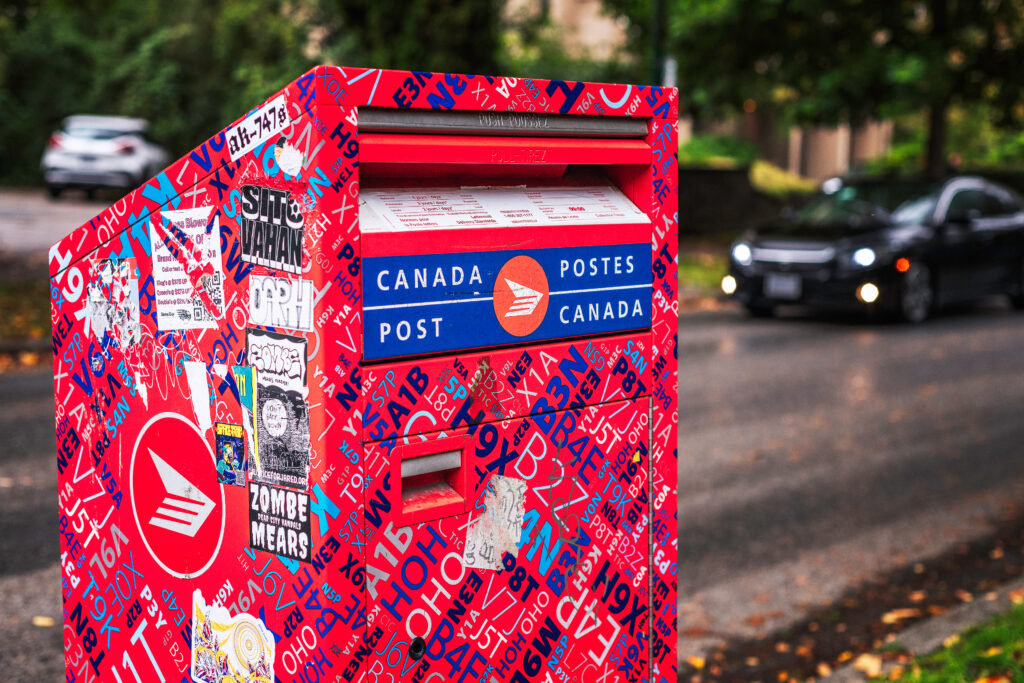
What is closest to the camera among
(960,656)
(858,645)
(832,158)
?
(960,656)

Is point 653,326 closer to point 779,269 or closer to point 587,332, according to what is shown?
point 587,332

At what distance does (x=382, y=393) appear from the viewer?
1918 mm

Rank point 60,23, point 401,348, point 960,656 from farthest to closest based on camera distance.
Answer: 1. point 60,23
2. point 960,656
3. point 401,348

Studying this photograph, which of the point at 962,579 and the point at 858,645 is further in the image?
the point at 962,579

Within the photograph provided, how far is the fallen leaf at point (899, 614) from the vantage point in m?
4.56

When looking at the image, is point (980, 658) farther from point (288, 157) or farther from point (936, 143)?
point (936, 143)

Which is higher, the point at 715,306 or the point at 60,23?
the point at 60,23

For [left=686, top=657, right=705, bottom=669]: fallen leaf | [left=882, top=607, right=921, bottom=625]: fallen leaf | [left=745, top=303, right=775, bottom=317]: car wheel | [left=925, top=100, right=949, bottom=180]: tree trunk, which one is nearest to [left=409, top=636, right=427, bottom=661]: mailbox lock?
[left=686, top=657, right=705, bottom=669]: fallen leaf

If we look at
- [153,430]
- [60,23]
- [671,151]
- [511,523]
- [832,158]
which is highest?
[60,23]

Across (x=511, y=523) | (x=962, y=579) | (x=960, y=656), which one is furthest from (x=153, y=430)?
(x=962, y=579)

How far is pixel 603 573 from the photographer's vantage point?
2332mm

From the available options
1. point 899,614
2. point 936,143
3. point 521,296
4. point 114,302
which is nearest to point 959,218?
point 936,143

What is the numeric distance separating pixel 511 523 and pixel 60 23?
1119 inches

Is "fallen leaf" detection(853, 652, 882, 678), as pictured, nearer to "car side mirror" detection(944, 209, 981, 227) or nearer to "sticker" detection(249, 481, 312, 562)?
"sticker" detection(249, 481, 312, 562)
